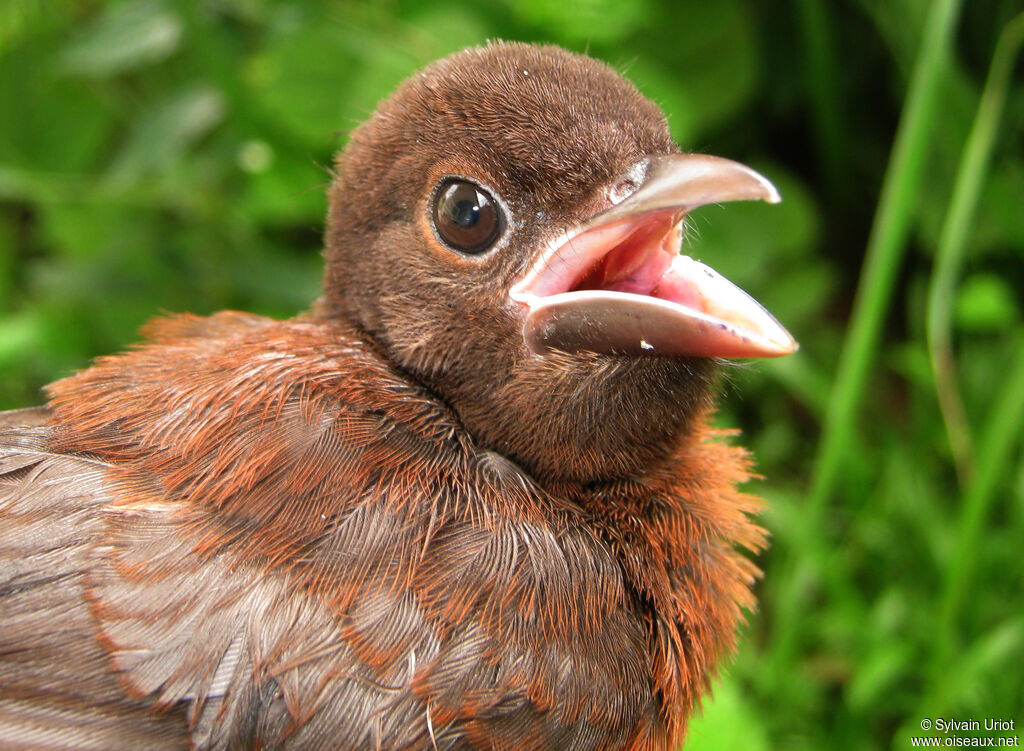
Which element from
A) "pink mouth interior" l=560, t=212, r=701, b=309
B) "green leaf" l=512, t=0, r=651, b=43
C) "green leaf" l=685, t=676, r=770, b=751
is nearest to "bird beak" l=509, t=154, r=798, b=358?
"pink mouth interior" l=560, t=212, r=701, b=309

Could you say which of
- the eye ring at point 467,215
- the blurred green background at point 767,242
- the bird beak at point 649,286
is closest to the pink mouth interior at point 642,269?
the bird beak at point 649,286

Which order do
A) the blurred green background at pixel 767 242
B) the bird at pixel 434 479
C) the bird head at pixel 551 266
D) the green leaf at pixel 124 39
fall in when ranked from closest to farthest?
the bird at pixel 434 479
the bird head at pixel 551 266
the blurred green background at pixel 767 242
the green leaf at pixel 124 39

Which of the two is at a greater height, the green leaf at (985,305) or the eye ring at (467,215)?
the green leaf at (985,305)

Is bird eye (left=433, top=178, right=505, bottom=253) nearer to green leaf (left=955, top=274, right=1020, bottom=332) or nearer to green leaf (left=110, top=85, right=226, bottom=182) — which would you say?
green leaf (left=110, top=85, right=226, bottom=182)

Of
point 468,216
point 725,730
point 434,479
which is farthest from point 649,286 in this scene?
point 725,730

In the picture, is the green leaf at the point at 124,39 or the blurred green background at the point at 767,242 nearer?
the blurred green background at the point at 767,242

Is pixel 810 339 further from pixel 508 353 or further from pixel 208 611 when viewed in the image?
pixel 208 611

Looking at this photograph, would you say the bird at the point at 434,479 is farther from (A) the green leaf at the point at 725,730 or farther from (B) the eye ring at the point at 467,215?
(A) the green leaf at the point at 725,730

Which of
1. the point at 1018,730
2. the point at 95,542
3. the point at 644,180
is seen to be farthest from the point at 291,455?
the point at 1018,730
